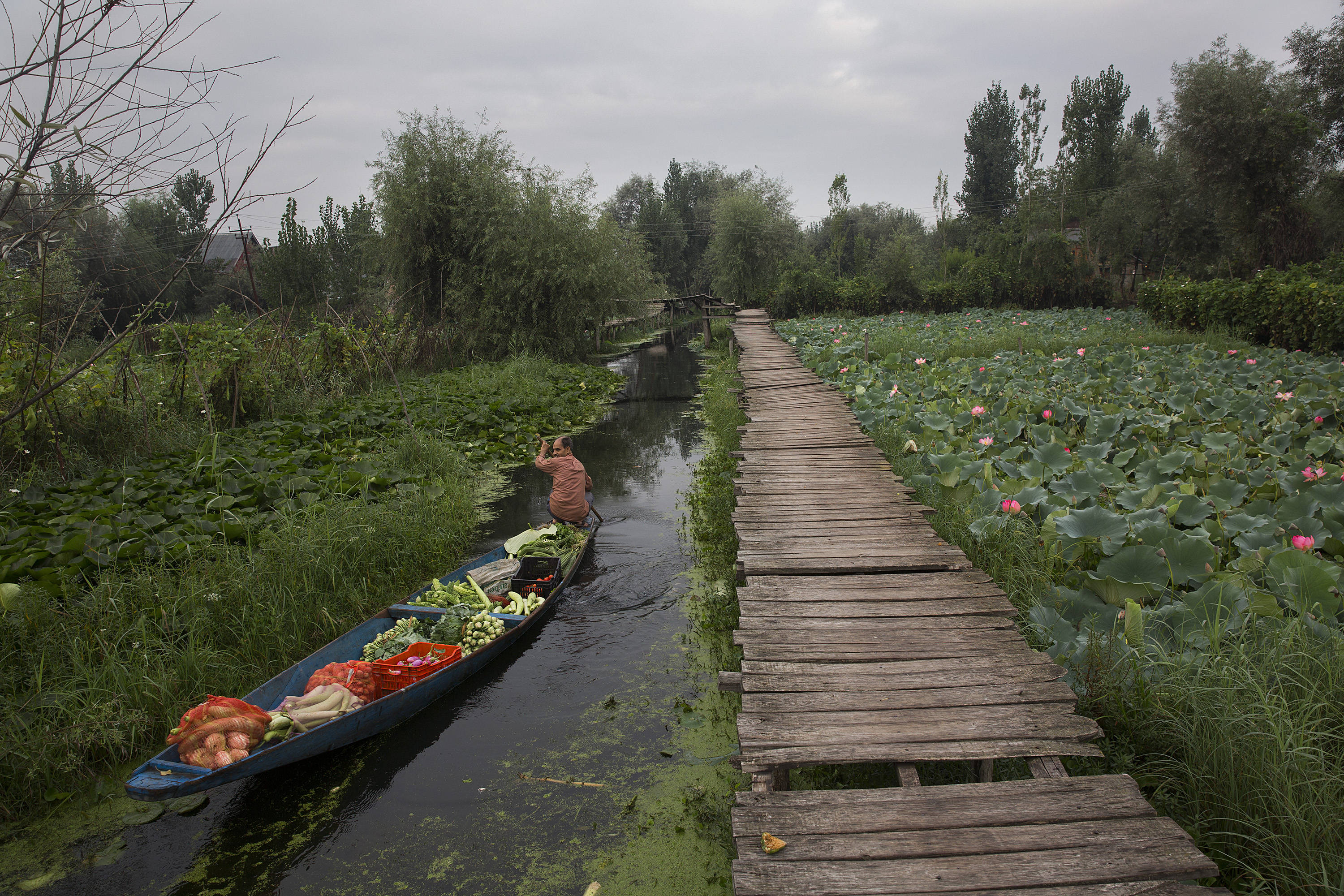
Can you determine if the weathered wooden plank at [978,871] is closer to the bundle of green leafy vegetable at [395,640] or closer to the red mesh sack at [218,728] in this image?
the red mesh sack at [218,728]

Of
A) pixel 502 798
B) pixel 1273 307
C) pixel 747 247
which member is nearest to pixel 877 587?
pixel 502 798

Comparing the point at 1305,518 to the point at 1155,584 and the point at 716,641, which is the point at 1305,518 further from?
the point at 716,641

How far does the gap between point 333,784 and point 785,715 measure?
2.25 meters

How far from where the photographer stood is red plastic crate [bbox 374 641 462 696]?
3795 millimetres

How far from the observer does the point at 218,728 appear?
2992 mm

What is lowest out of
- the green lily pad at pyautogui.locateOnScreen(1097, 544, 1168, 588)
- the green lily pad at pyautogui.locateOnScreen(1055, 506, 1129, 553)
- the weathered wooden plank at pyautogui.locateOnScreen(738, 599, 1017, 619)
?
the weathered wooden plank at pyautogui.locateOnScreen(738, 599, 1017, 619)

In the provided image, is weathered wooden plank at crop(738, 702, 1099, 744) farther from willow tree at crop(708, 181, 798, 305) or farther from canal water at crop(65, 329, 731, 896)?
willow tree at crop(708, 181, 798, 305)

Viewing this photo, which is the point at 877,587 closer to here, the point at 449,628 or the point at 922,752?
the point at 922,752

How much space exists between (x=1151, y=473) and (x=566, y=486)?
172 inches

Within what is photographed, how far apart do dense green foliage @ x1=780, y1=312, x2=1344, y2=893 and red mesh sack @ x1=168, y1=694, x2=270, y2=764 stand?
250 centimetres

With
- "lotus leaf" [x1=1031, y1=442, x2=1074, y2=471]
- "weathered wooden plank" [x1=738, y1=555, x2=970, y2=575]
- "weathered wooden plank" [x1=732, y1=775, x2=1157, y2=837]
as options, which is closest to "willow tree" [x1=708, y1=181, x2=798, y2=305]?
"lotus leaf" [x1=1031, y1=442, x2=1074, y2=471]

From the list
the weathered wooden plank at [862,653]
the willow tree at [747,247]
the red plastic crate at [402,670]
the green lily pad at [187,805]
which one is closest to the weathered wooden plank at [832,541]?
the weathered wooden plank at [862,653]

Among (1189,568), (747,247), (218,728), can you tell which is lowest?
(218,728)

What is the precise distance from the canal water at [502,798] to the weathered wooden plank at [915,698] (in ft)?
2.28
